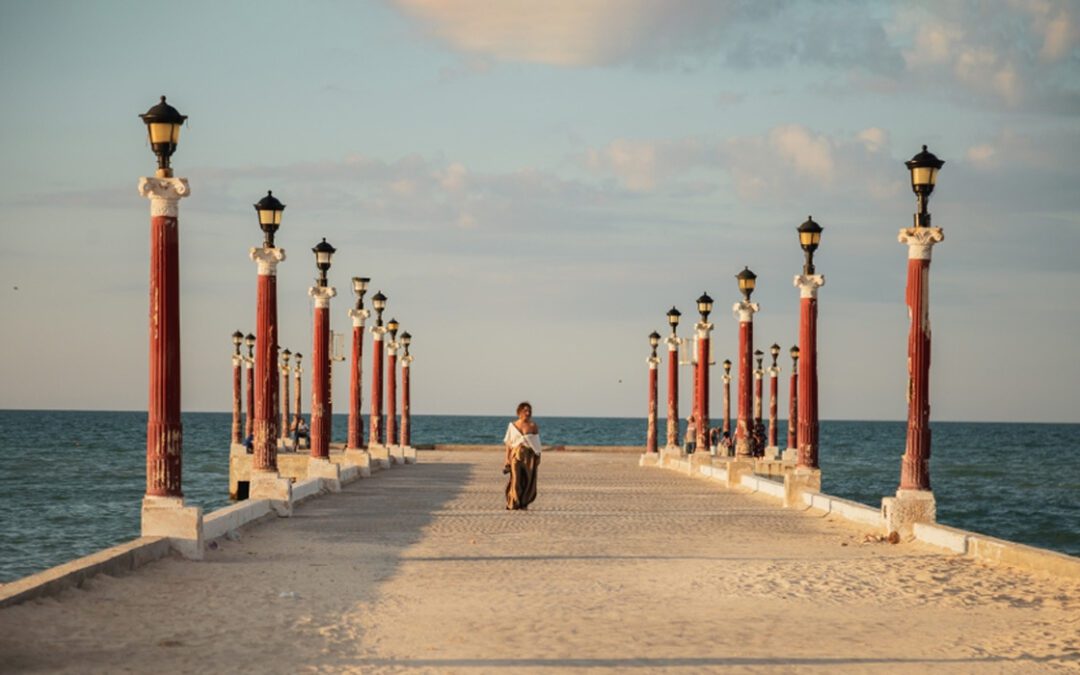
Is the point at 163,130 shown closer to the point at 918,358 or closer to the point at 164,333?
the point at 164,333

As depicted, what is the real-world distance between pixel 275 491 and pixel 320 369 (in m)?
9.63

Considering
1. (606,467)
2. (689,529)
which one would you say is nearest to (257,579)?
(689,529)

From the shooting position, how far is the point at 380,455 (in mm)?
47688

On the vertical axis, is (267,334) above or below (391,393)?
above

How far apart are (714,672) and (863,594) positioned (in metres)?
4.89

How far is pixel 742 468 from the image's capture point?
121 ft

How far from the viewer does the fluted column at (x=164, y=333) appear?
59.8ft

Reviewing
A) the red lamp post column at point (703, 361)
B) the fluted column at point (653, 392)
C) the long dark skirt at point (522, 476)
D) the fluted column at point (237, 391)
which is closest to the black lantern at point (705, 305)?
the red lamp post column at point (703, 361)

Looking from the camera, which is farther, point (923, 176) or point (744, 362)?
point (744, 362)

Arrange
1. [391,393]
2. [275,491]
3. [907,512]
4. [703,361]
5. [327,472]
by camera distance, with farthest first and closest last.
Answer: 1. [391,393]
2. [703,361]
3. [327,472]
4. [275,491]
5. [907,512]

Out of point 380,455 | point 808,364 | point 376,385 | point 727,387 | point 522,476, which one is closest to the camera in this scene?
point 522,476

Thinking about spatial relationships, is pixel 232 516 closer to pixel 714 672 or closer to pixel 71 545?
pixel 714 672

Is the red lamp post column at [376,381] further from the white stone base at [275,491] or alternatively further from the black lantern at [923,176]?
the black lantern at [923,176]

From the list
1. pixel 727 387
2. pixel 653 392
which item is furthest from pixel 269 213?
pixel 727 387
